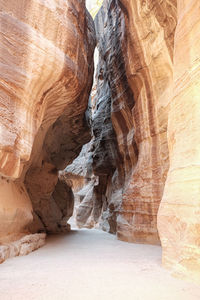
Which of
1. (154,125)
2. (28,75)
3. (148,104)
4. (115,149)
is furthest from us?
(115,149)

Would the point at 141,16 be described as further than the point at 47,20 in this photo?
Yes

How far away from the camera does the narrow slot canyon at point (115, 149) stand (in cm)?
342

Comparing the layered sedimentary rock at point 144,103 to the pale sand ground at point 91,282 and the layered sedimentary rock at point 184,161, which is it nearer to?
the layered sedimentary rock at point 184,161

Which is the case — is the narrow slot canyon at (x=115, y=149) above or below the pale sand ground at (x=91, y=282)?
above

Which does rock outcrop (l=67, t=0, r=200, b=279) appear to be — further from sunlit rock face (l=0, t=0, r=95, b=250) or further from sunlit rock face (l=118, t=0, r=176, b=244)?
sunlit rock face (l=0, t=0, r=95, b=250)

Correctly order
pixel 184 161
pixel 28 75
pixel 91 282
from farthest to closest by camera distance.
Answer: pixel 28 75 → pixel 184 161 → pixel 91 282

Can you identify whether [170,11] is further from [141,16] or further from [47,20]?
[47,20]

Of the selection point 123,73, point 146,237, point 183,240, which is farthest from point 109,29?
point 183,240

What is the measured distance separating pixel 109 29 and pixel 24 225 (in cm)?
1101

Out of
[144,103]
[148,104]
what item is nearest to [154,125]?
[148,104]

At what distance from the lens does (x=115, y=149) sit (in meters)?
13.2

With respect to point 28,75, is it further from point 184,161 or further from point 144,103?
point 144,103

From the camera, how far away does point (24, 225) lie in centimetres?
663

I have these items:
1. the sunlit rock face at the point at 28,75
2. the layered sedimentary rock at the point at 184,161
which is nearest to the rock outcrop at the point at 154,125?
the layered sedimentary rock at the point at 184,161
